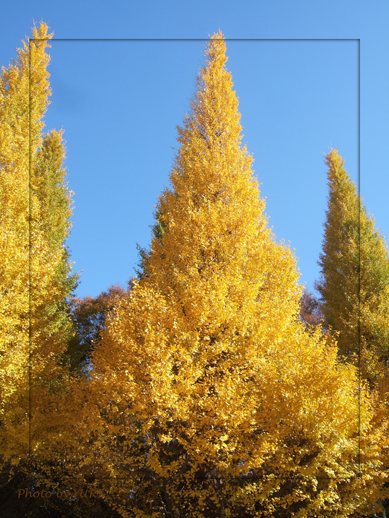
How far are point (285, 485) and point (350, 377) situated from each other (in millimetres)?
3175

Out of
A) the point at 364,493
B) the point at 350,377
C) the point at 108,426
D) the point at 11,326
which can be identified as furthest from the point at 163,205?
the point at 364,493

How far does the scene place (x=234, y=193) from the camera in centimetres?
988

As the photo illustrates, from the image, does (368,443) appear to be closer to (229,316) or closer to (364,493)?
(364,493)

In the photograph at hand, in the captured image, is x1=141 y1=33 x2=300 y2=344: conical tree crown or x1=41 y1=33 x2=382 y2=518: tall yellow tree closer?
x1=41 y1=33 x2=382 y2=518: tall yellow tree

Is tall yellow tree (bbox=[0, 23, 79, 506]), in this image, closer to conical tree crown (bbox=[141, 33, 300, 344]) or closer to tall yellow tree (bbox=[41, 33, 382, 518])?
tall yellow tree (bbox=[41, 33, 382, 518])

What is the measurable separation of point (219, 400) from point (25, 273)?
256 inches

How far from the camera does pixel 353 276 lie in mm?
14281

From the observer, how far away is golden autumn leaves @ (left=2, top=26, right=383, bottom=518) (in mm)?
6195

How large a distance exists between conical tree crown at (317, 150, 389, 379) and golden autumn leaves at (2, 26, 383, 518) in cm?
462

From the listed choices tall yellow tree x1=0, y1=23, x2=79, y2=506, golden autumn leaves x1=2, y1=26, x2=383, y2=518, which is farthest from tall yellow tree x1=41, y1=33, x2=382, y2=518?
tall yellow tree x1=0, y1=23, x2=79, y2=506

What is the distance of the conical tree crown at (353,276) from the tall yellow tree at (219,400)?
513cm

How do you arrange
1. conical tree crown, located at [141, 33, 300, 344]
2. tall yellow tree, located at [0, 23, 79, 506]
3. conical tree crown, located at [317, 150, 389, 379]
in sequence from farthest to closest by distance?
conical tree crown, located at [317, 150, 389, 379]
tall yellow tree, located at [0, 23, 79, 506]
conical tree crown, located at [141, 33, 300, 344]

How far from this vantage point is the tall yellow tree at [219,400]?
6.19 meters

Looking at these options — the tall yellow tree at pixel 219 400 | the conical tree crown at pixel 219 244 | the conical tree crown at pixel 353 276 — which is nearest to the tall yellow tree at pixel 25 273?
the tall yellow tree at pixel 219 400
